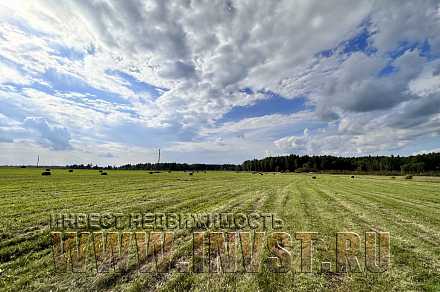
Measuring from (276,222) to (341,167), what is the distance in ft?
556

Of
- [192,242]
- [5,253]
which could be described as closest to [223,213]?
[192,242]

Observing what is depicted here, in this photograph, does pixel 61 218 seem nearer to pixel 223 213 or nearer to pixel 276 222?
pixel 223 213

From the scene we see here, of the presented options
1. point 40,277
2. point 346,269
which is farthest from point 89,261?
point 346,269

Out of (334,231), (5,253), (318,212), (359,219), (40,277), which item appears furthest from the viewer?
(318,212)

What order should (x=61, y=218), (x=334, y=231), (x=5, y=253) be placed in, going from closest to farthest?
1. (x=5, y=253)
2. (x=334, y=231)
3. (x=61, y=218)

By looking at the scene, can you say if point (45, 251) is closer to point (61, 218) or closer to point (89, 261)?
point (89, 261)

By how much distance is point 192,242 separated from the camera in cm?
766

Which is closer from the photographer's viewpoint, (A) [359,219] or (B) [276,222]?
(B) [276,222]

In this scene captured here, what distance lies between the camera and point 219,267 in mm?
5883

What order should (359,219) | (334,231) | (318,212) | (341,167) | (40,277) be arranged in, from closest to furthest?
(40,277)
(334,231)
(359,219)
(318,212)
(341,167)

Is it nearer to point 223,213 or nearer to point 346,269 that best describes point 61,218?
point 223,213

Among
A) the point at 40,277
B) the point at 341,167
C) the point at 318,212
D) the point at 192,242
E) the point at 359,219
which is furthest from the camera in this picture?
the point at 341,167

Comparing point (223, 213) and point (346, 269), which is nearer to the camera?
point (346, 269)

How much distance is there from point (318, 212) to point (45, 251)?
39.5ft
